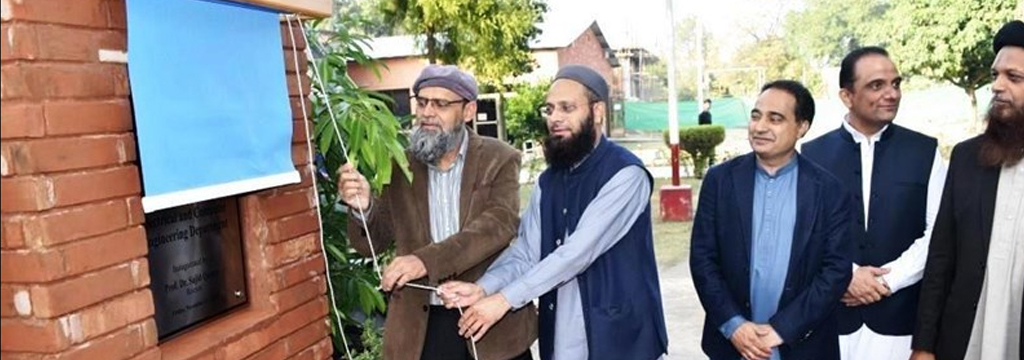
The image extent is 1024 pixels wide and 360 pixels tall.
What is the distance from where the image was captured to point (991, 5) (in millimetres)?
12109

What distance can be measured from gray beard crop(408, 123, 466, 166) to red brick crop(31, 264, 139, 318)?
4.01 ft

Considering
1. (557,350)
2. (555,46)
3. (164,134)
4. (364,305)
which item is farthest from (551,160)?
(555,46)

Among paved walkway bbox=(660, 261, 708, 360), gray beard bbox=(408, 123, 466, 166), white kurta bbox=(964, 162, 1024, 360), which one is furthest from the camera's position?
paved walkway bbox=(660, 261, 708, 360)

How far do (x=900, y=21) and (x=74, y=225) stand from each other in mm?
14497

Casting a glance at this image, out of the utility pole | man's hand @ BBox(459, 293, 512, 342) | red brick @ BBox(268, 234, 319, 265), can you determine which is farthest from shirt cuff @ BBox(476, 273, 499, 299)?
the utility pole

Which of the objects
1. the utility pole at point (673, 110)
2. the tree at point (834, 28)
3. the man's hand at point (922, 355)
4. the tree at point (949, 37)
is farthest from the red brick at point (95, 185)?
the tree at point (834, 28)

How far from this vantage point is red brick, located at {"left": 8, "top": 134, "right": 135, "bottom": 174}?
1667 mm

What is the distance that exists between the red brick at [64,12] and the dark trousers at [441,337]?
161 cm

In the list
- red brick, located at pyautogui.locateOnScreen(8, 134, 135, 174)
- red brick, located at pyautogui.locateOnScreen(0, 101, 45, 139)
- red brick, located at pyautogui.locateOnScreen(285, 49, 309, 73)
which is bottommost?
red brick, located at pyautogui.locateOnScreen(8, 134, 135, 174)

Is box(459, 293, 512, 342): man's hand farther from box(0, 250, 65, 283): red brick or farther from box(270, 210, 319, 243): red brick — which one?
box(0, 250, 65, 283): red brick

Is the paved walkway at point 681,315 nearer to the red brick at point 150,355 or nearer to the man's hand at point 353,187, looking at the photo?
the man's hand at point 353,187

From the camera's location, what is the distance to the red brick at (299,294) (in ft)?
8.32

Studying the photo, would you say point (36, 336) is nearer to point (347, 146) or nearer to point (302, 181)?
point (302, 181)

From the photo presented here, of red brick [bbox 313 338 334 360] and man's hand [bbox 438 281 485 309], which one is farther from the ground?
man's hand [bbox 438 281 485 309]
